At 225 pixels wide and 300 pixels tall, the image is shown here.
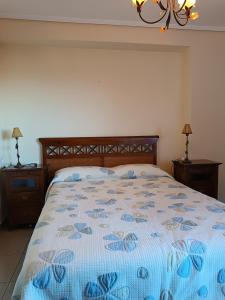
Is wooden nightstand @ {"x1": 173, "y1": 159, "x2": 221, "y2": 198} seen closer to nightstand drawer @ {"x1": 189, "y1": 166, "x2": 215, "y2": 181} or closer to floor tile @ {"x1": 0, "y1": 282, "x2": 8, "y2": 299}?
nightstand drawer @ {"x1": 189, "y1": 166, "x2": 215, "y2": 181}

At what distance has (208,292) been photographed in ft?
4.80

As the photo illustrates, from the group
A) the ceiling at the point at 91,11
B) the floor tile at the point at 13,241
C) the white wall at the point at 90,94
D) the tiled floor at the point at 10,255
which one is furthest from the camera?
the white wall at the point at 90,94

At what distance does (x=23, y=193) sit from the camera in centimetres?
331

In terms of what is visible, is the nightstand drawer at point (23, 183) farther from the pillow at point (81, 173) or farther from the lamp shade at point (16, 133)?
the lamp shade at point (16, 133)

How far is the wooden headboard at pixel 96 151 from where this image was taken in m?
3.63

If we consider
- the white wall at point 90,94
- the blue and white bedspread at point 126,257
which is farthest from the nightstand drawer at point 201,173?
the blue and white bedspread at point 126,257

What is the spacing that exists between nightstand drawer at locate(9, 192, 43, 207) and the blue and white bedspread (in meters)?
1.37

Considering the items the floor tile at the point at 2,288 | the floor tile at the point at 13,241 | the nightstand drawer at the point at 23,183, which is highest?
the nightstand drawer at the point at 23,183

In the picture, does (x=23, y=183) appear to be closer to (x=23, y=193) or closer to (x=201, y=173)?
(x=23, y=193)

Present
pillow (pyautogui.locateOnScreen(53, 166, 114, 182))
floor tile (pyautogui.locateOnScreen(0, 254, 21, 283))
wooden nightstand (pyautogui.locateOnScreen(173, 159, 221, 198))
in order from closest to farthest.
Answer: floor tile (pyautogui.locateOnScreen(0, 254, 21, 283)) → pillow (pyautogui.locateOnScreen(53, 166, 114, 182)) → wooden nightstand (pyautogui.locateOnScreen(173, 159, 221, 198))

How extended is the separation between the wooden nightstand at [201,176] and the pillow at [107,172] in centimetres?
32

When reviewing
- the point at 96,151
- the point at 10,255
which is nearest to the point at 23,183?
the point at 10,255

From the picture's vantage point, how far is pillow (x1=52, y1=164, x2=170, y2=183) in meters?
3.23

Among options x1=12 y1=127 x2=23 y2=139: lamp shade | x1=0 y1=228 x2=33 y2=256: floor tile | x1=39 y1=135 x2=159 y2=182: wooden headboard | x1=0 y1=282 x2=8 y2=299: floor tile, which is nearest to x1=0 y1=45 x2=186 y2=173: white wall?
x1=39 y1=135 x2=159 y2=182: wooden headboard
